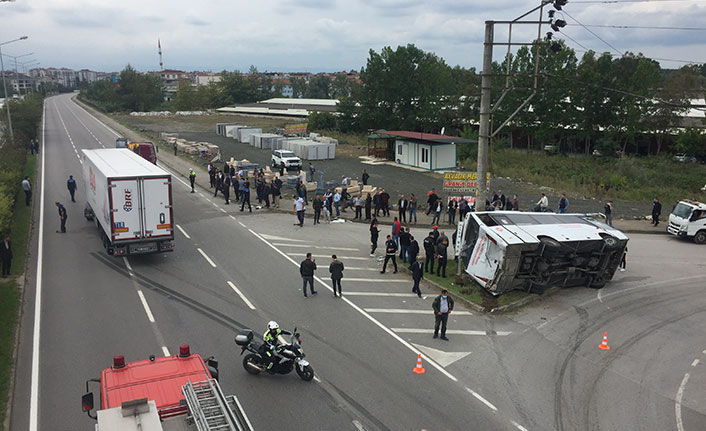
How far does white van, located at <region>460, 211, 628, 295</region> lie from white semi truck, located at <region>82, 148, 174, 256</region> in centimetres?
1001

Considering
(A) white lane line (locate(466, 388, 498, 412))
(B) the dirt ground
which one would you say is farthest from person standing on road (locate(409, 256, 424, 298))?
(B) the dirt ground

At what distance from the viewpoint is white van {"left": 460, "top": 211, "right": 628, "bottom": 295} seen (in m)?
15.2

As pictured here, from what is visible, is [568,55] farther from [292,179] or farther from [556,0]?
[556,0]

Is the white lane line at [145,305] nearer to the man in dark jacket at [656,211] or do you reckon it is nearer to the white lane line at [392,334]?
the white lane line at [392,334]

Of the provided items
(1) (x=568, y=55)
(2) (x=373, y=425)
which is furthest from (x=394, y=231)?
(1) (x=568, y=55)

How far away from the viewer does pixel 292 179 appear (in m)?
34.9

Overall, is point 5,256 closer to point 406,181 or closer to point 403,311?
point 403,311

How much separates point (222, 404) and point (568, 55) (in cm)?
5778

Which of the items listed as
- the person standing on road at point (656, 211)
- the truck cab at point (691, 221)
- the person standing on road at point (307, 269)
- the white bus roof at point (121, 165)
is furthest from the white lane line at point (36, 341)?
the person standing on road at point (656, 211)

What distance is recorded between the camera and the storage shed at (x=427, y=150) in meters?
43.0

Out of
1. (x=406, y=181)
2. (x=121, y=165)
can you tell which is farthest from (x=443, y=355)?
(x=406, y=181)

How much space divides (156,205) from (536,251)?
39.9 feet

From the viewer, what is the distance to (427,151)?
43.5 m

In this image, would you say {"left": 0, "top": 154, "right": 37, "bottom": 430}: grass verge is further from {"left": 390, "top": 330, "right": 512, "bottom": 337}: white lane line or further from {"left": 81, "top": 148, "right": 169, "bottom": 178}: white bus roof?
{"left": 390, "top": 330, "right": 512, "bottom": 337}: white lane line
